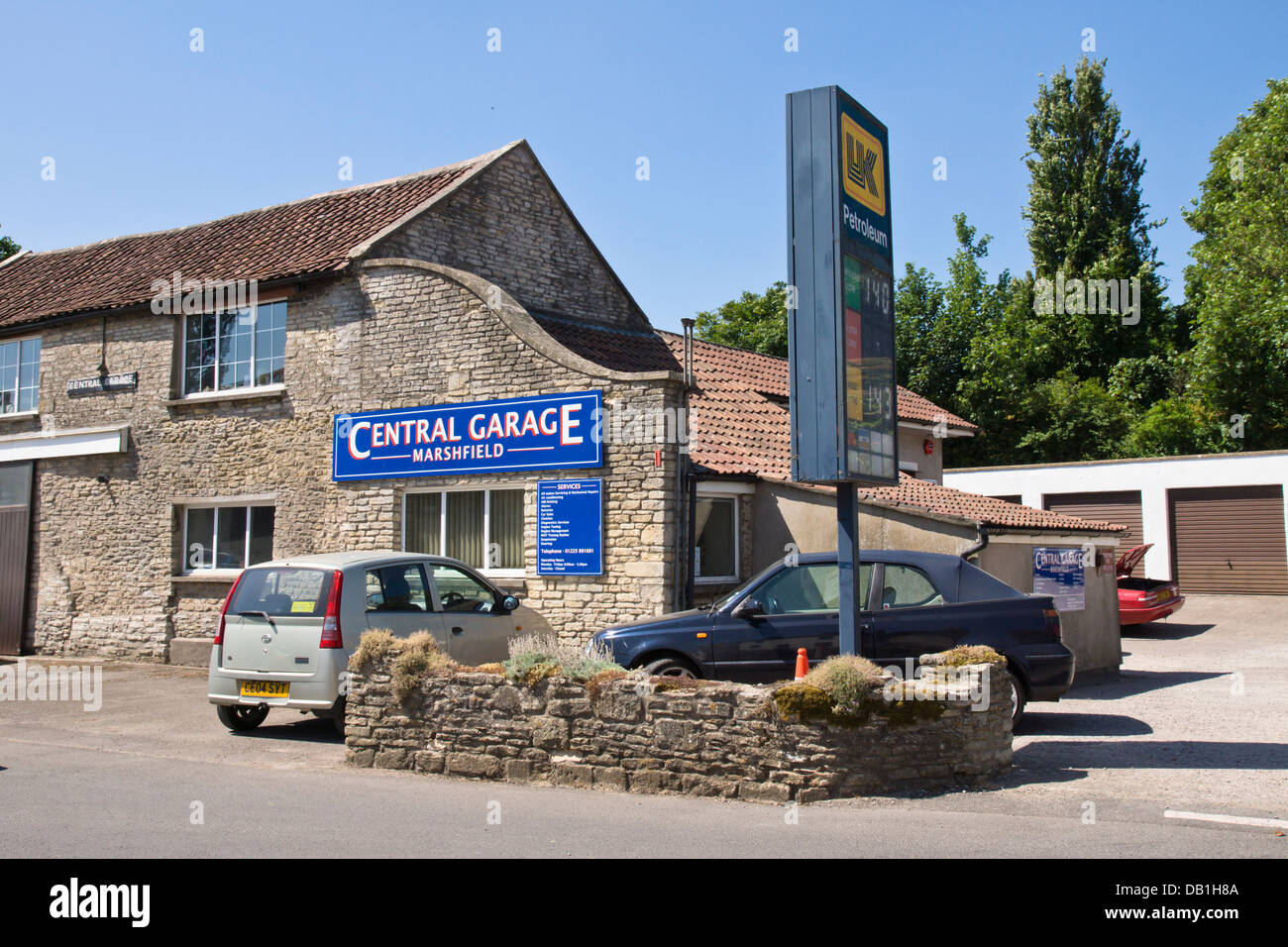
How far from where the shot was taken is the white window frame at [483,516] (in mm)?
14188

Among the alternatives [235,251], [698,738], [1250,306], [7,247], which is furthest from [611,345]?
[7,247]

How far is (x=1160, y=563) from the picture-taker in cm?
2459

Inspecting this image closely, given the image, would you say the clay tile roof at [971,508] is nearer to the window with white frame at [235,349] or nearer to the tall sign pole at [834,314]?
the tall sign pole at [834,314]

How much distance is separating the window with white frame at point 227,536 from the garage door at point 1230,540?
19743mm

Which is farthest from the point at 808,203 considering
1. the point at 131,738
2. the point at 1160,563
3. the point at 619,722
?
the point at 1160,563

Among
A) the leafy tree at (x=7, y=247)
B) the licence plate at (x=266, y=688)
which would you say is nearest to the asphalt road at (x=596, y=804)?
the licence plate at (x=266, y=688)

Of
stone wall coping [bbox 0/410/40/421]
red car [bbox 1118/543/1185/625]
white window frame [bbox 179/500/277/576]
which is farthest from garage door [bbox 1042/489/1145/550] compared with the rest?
stone wall coping [bbox 0/410/40/421]

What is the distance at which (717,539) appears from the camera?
1455 centimetres

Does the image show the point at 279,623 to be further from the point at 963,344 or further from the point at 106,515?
the point at 963,344

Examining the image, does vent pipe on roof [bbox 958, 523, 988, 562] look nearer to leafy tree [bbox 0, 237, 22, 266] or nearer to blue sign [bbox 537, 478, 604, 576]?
blue sign [bbox 537, 478, 604, 576]

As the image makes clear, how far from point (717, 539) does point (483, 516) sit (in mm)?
3212

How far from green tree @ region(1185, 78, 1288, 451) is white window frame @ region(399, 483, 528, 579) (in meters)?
22.8

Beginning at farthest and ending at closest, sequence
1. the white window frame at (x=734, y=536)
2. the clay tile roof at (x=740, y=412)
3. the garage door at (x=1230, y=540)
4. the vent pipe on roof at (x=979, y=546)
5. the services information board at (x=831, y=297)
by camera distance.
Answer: the garage door at (x=1230, y=540), the clay tile roof at (x=740, y=412), the white window frame at (x=734, y=536), the vent pipe on roof at (x=979, y=546), the services information board at (x=831, y=297)

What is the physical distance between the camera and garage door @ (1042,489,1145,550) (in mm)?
25266
